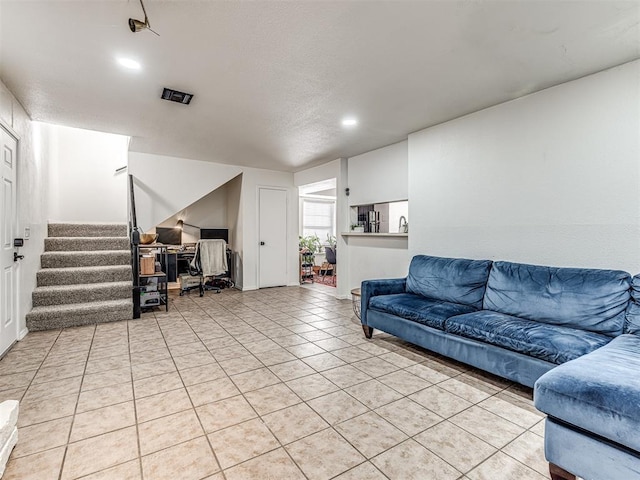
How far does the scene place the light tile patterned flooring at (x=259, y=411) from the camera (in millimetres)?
1644

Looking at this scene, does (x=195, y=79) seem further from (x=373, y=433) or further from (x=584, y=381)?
(x=584, y=381)

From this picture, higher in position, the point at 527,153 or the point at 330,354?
the point at 527,153

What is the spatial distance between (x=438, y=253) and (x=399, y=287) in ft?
2.13

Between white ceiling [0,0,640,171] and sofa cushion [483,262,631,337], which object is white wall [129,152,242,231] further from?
sofa cushion [483,262,631,337]

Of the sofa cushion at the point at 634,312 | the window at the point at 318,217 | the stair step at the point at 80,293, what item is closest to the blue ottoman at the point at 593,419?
the sofa cushion at the point at 634,312

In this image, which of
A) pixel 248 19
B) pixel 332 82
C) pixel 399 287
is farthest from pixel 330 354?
pixel 248 19

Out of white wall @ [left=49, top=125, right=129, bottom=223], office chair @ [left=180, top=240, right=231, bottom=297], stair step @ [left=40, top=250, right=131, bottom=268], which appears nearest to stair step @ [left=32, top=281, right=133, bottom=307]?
stair step @ [left=40, top=250, right=131, bottom=268]

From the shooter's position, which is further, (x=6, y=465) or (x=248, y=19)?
(x=248, y=19)

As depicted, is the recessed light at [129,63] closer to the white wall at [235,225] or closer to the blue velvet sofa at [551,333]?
the blue velvet sofa at [551,333]

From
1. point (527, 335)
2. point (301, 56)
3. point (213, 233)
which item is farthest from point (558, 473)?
point (213, 233)

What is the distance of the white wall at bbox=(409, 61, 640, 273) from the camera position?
2.47 meters

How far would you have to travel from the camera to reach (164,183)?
5.64 meters

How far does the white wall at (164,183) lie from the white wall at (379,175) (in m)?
2.73

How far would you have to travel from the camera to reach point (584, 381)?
4.90ft
